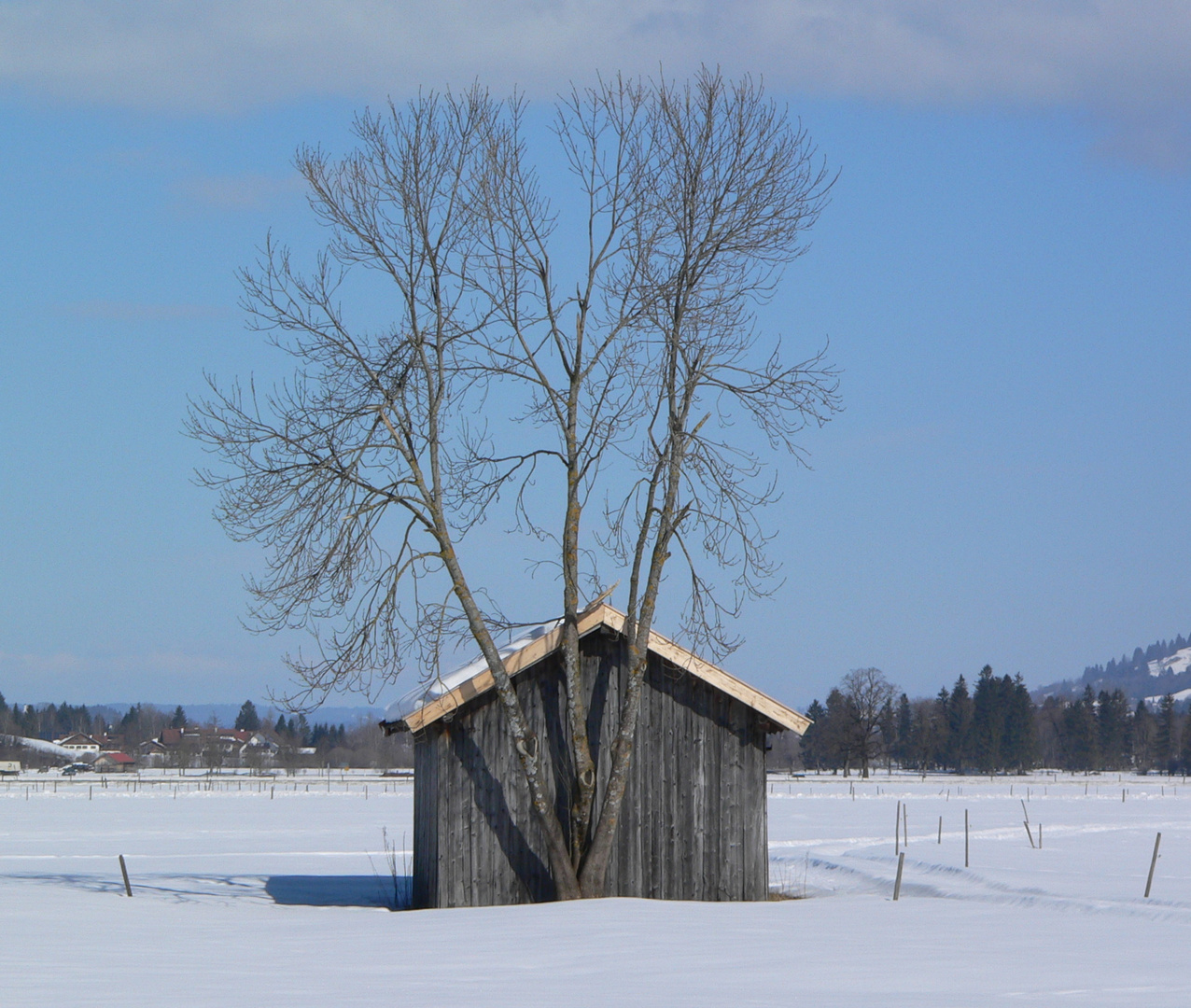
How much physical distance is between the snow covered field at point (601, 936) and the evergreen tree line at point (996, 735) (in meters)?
108

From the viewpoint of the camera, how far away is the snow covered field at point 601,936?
12.8 metres

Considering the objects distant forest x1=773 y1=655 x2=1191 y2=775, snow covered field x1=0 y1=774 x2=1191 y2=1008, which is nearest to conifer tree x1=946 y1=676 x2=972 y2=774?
distant forest x1=773 y1=655 x2=1191 y2=775

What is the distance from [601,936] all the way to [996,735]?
463ft

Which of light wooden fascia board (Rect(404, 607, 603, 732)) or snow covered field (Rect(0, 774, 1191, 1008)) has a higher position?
light wooden fascia board (Rect(404, 607, 603, 732))

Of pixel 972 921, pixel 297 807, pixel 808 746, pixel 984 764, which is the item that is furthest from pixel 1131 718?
pixel 972 921

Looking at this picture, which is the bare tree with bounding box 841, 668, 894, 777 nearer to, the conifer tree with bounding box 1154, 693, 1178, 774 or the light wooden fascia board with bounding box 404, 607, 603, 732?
the conifer tree with bounding box 1154, 693, 1178, 774

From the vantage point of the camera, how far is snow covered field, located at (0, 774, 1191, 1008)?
1277 cm

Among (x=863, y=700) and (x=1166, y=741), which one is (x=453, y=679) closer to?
(x=863, y=700)

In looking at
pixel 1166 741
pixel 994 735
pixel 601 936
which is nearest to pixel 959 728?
pixel 994 735

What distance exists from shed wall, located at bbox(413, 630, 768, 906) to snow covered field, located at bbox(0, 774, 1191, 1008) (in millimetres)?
877

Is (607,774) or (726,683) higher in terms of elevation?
(726,683)

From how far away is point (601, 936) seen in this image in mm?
16594

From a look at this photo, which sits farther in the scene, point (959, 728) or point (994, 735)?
point (959, 728)

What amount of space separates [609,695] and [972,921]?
19.7 ft
